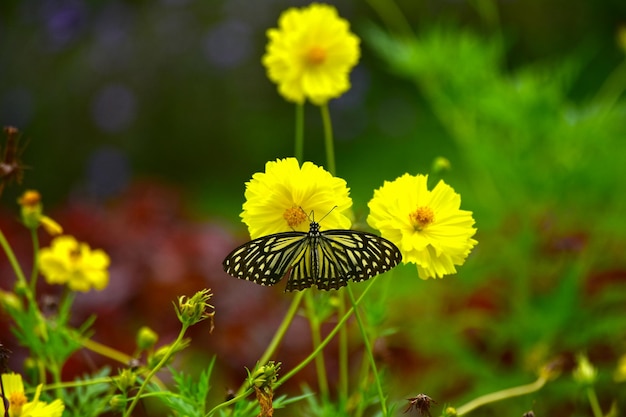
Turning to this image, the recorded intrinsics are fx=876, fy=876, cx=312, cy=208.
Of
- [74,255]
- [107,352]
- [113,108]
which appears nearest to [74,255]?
[74,255]

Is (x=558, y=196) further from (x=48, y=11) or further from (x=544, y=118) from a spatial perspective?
(x=48, y=11)

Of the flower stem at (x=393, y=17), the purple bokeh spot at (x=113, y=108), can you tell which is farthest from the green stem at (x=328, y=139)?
the flower stem at (x=393, y=17)

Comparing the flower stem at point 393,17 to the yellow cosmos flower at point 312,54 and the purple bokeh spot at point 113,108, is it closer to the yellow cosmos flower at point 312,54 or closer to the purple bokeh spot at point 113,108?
the purple bokeh spot at point 113,108

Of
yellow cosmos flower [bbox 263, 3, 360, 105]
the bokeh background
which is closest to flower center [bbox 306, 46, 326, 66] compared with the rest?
yellow cosmos flower [bbox 263, 3, 360, 105]

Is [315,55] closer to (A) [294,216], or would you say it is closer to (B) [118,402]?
(A) [294,216]

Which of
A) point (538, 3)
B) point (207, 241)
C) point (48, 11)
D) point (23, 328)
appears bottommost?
point (23, 328)

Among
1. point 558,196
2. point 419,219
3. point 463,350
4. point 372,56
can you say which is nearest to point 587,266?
point 558,196
